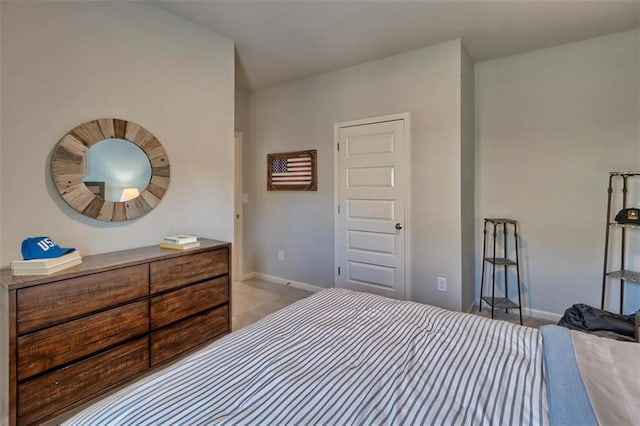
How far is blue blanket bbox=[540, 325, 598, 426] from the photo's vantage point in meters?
0.75

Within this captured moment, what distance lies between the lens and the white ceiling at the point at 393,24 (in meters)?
2.27

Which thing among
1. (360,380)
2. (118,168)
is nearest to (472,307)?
(360,380)

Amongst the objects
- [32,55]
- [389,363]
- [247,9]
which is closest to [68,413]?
[389,363]

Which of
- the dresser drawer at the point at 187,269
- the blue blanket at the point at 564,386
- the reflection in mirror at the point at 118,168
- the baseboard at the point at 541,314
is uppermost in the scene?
the reflection in mirror at the point at 118,168

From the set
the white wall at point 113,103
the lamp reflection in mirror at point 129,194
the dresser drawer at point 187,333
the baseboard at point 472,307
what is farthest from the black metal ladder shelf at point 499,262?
the lamp reflection in mirror at point 129,194

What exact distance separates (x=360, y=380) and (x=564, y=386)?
580 millimetres

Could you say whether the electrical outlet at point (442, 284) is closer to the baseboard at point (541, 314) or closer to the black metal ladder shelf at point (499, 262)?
the black metal ladder shelf at point (499, 262)

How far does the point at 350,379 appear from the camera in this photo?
0.95m

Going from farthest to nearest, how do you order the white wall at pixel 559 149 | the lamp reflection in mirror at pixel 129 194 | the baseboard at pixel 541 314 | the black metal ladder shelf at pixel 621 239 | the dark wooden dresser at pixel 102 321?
the baseboard at pixel 541 314 → the white wall at pixel 559 149 → the black metal ladder shelf at pixel 621 239 → the lamp reflection in mirror at pixel 129 194 → the dark wooden dresser at pixel 102 321

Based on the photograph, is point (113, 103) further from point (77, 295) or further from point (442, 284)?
point (442, 284)

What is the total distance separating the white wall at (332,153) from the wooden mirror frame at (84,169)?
1.83 m

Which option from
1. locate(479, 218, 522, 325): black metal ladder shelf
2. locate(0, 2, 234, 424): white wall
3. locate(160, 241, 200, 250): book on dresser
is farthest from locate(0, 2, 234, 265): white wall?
locate(479, 218, 522, 325): black metal ladder shelf

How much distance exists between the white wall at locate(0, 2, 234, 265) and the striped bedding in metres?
1.50

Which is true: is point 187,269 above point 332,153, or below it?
below
